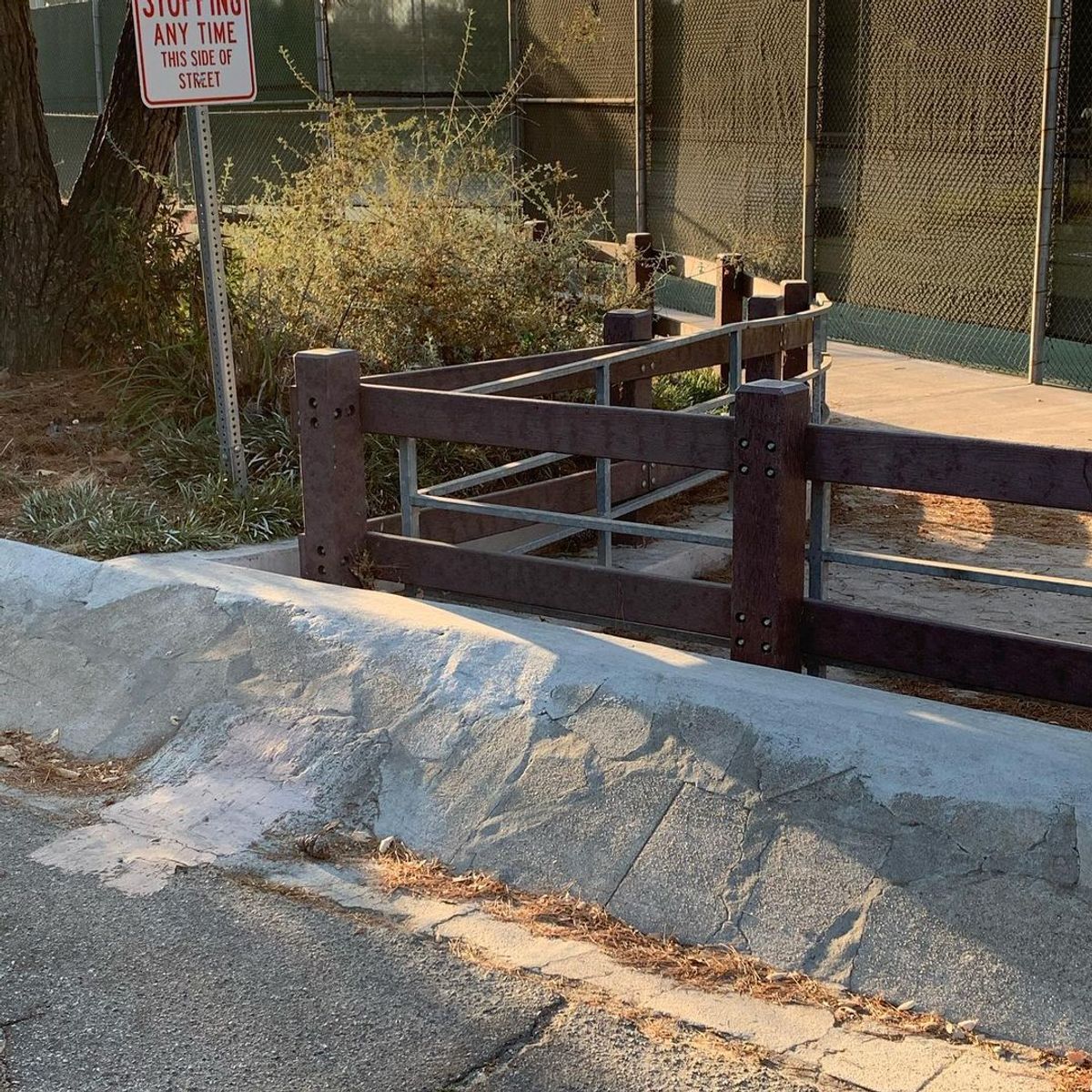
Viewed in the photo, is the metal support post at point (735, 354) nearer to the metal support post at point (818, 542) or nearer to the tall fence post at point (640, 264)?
the metal support post at point (818, 542)

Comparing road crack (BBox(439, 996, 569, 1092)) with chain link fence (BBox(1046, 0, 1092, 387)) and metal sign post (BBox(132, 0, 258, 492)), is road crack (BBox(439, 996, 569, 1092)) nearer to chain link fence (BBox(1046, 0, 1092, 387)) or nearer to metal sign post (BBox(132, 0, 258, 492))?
metal sign post (BBox(132, 0, 258, 492))

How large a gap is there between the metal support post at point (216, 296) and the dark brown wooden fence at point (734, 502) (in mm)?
1181

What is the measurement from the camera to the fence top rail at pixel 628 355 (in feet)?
19.7

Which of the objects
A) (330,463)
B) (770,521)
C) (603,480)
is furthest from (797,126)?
(770,521)

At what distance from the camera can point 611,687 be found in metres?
4.45

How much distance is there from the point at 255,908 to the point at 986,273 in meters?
9.30

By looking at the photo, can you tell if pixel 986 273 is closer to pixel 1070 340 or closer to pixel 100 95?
pixel 1070 340

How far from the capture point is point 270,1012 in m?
3.63

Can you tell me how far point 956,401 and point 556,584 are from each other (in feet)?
20.4

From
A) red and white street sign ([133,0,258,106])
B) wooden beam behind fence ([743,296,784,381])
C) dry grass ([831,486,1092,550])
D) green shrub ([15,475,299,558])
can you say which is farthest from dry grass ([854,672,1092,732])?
red and white street sign ([133,0,258,106])

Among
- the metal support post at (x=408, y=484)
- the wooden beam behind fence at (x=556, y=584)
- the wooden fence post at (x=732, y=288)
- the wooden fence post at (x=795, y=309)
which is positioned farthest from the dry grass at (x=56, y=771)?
the wooden fence post at (x=732, y=288)

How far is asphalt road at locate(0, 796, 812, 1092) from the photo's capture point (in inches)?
133

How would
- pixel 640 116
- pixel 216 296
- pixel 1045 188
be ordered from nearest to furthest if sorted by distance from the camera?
1. pixel 216 296
2. pixel 1045 188
3. pixel 640 116

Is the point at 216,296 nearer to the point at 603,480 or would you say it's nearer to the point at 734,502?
the point at 603,480
